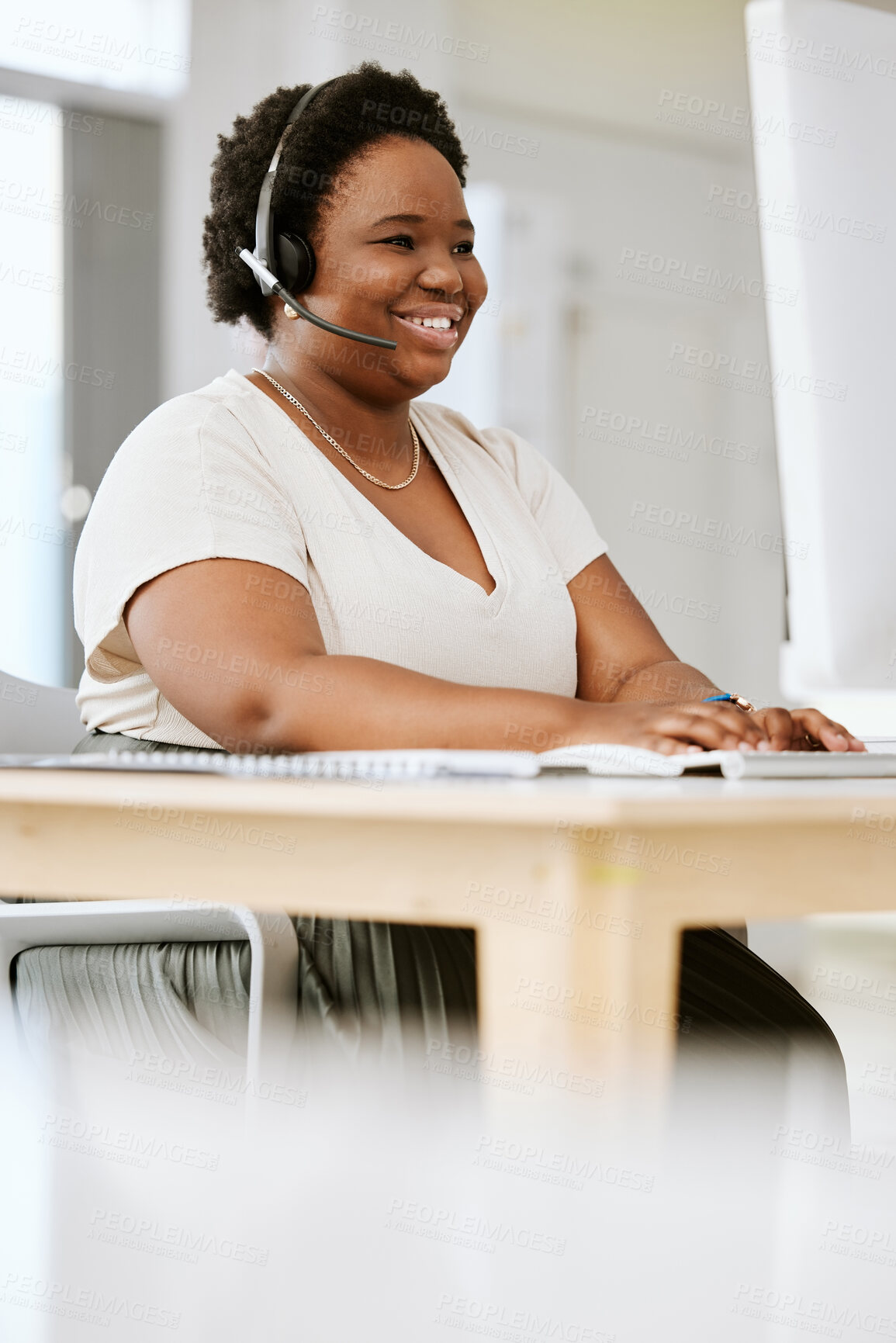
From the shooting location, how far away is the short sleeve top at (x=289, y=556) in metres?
0.90

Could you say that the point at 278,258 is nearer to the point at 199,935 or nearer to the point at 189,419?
the point at 189,419

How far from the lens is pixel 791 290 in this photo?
750 mm

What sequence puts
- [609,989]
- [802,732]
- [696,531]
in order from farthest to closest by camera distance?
1. [696,531]
2. [802,732]
3. [609,989]

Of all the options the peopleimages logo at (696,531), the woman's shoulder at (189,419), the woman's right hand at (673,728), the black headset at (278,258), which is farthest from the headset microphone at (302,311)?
the peopleimages logo at (696,531)

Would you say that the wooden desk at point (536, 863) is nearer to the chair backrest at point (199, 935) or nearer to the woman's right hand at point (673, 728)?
the woman's right hand at point (673, 728)

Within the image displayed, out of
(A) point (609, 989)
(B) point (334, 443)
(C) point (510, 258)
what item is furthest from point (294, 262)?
(C) point (510, 258)

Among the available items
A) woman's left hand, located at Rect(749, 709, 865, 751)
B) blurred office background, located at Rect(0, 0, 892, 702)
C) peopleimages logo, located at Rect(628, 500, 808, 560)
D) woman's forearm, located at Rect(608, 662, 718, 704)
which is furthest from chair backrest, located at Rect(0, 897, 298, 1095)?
peopleimages logo, located at Rect(628, 500, 808, 560)

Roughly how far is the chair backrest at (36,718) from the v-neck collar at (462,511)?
31cm

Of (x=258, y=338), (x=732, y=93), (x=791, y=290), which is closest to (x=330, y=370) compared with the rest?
(x=258, y=338)

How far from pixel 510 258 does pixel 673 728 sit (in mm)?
3597

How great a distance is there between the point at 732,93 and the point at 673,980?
4.51 m

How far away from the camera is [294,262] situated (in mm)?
1184

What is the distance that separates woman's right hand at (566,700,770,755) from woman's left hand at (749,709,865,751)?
0.01 meters

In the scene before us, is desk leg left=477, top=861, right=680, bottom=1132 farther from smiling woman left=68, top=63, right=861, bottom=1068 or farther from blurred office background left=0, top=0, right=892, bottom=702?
blurred office background left=0, top=0, right=892, bottom=702
